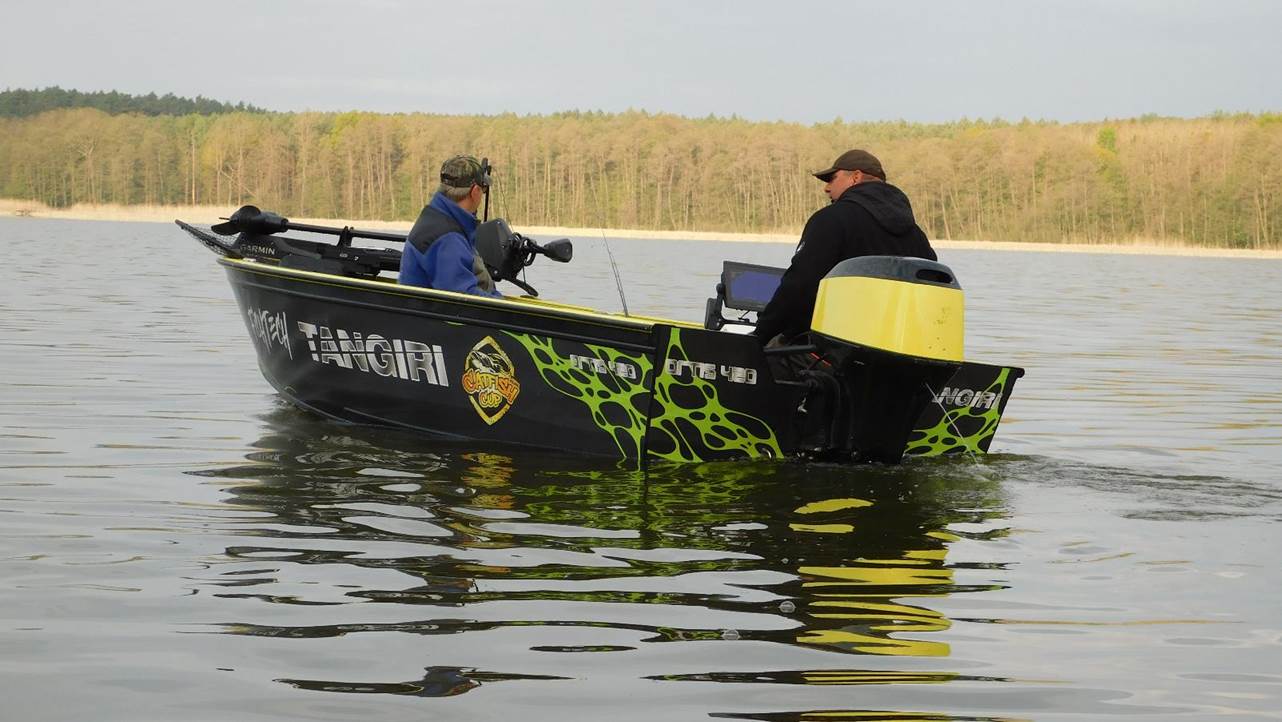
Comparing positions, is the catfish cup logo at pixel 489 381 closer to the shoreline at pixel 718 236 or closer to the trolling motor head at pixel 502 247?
the trolling motor head at pixel 502 247

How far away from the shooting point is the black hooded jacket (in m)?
6.78

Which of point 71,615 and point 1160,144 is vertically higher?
point 1160,144

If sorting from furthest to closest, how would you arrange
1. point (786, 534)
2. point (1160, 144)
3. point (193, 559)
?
point (1160, 144) → point (786, 534) → point (193, 559)

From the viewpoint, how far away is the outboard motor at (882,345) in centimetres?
623

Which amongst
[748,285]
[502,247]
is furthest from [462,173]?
[748,285]

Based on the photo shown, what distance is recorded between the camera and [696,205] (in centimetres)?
9681

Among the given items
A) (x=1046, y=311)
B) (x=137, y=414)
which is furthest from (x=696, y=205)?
(x=137, y=414)

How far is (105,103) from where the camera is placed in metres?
146

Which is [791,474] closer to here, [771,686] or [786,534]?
[786,534]

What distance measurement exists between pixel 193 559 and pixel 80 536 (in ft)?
1.99

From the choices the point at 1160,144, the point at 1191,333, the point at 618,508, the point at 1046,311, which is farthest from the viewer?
the point at 1160,144

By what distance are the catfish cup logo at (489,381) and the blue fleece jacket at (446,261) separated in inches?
13.5

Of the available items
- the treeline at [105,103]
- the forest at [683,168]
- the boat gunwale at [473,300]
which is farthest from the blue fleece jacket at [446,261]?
the treeline at [105,103]

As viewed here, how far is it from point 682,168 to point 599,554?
93.3m
